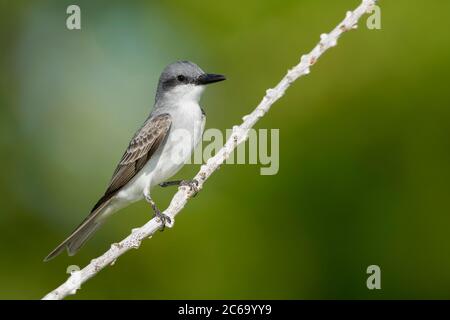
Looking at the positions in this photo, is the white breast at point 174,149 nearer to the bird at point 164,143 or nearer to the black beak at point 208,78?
the bird at point 164,143

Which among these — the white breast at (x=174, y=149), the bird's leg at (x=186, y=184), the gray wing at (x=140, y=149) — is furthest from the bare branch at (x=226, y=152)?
the gray wing at (x=140, y=149)

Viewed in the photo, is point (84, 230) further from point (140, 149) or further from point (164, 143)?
point (164, 143)

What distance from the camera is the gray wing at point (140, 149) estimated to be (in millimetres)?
5782

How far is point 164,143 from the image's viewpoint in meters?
5.91

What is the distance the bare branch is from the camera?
340 centimetres

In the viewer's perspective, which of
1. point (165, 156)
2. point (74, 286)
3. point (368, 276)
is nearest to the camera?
point (74, 286)

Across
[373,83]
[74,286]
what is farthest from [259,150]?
[74,286]

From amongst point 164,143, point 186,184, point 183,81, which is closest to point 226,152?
point 186,184

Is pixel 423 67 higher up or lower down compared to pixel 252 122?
higher up

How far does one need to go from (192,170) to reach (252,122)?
215 centimetres

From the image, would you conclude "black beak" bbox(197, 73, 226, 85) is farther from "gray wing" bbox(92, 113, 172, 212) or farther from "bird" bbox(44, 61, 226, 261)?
"gray wing" bbox(92, 113, 172, 212)

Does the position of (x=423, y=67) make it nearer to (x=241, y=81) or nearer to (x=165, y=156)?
(x=241, y=81)

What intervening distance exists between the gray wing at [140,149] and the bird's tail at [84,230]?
0.28 meters

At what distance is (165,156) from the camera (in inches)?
228
